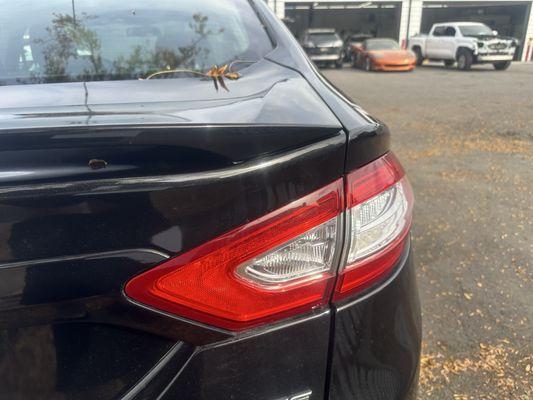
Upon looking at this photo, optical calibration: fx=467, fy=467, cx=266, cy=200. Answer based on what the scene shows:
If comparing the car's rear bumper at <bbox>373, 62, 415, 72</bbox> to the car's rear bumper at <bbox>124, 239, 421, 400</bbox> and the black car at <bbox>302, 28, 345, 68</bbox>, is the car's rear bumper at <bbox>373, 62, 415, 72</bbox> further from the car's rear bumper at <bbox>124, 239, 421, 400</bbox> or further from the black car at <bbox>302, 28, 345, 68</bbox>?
the car's rear bumper at <bbox>124, 239, 421, 400</bbox>

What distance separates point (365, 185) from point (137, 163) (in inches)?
18.4

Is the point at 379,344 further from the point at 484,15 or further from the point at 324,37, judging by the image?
the point at 484,15

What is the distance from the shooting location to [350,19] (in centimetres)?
3959

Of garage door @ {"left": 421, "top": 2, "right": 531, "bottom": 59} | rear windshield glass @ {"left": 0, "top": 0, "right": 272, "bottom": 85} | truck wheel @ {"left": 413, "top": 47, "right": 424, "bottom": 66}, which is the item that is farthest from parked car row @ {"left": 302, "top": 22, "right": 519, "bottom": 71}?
rear windshield glass @ {"left": 0, "top": 0, "right": 272, "bottom": 85}

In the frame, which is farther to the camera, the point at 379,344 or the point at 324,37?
the point at 324,37

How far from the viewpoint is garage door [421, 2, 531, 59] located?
32150 millimetres

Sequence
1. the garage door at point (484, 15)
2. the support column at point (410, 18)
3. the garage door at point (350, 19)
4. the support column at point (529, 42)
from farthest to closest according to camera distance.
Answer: the garage door at point (350, 19) < the garage door at point (484, 15) < the support column at point (410, 18) < the support column at point (529, 42)

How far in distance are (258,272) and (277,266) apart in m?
0.04

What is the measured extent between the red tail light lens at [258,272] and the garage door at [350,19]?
3602 centimetres

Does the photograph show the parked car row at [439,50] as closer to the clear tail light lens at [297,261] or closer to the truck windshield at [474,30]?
the truck windshield at [474,30]

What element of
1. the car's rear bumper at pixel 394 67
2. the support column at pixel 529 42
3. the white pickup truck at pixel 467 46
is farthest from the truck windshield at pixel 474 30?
the support column at pixel 529 42

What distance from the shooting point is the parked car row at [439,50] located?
19906 millimetres

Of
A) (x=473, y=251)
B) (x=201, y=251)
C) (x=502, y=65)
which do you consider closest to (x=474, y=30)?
(x=502, y=65)

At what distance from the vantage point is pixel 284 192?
0.90 meters
